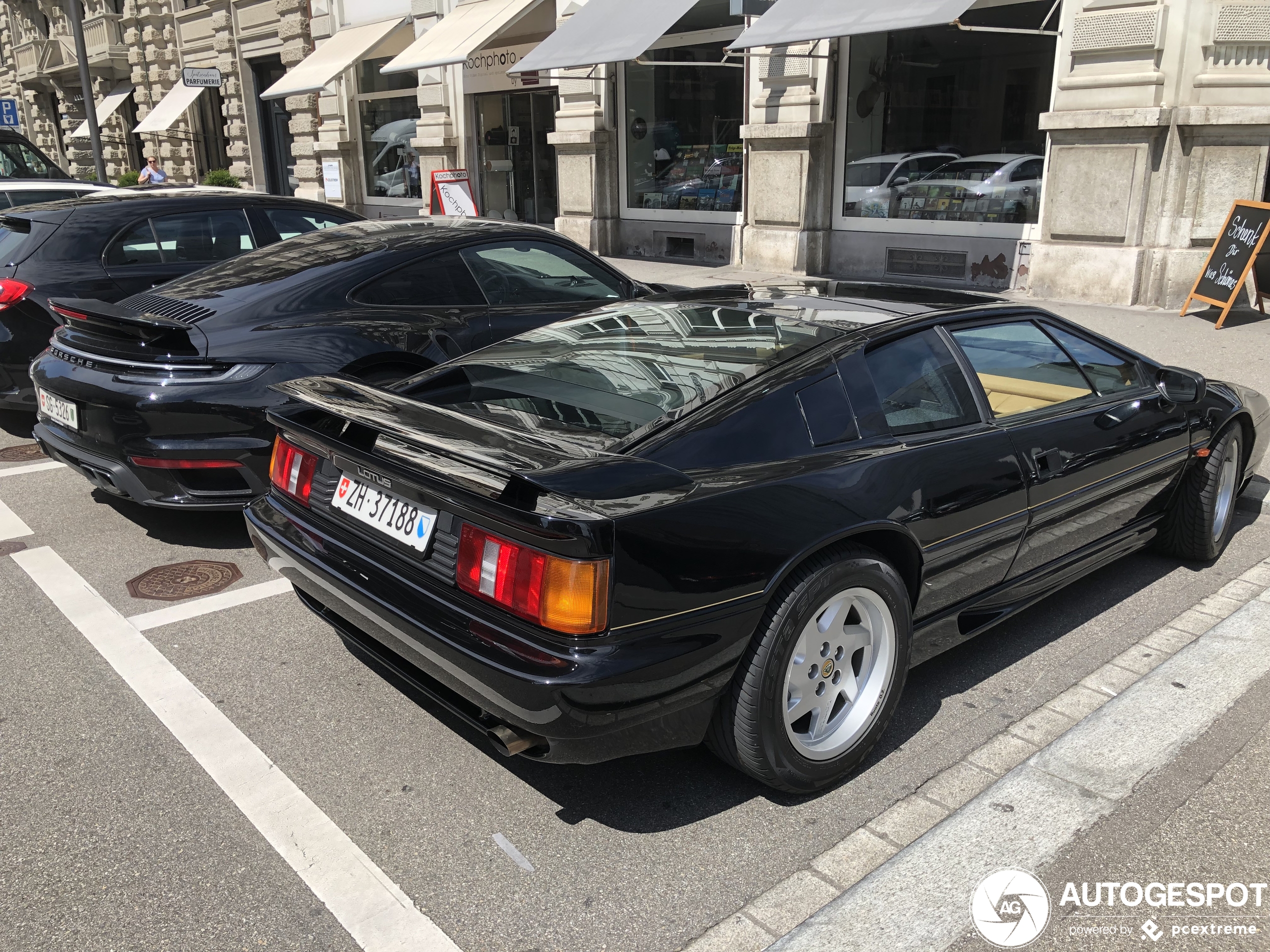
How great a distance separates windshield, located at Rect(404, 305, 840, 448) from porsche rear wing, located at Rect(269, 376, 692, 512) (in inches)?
6.8

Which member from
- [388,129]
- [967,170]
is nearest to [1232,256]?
[967,170]

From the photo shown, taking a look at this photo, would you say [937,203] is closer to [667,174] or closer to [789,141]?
[789,141]

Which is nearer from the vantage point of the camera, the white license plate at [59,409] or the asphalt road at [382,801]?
the asphalt road at [382,801]

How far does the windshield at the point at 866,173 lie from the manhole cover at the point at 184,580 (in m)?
10.9

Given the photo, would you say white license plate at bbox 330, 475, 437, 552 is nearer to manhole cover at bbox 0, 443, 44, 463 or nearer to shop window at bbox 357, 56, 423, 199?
manhole cover at bbox 0, 443, 44, 463

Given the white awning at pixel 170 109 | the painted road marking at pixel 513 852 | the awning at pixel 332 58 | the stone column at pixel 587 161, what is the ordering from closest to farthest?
the painted road marking at pixel 513 852 → the stone column at pixel 587 161 → the awning at pixel 332 58 → the white awning at pixel 170 109

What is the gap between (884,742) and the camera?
10.9 feet

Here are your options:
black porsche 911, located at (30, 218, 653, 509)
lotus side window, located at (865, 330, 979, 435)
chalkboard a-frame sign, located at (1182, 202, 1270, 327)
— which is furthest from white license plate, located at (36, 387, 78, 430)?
chalkboard a-frame sign, located at (1182, 202, 1270, 327)

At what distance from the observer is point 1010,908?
2541 mm

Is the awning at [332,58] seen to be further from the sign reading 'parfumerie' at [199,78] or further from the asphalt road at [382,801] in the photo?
the asphalt road at [382,801]

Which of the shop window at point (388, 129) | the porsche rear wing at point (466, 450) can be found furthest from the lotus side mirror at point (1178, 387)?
the shop window at point (388, 129)

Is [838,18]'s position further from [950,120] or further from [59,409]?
[59,409]

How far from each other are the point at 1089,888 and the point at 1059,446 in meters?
1.64

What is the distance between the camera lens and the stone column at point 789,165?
13422mm
